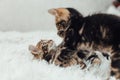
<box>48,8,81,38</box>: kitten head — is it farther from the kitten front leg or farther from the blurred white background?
the blurred white background

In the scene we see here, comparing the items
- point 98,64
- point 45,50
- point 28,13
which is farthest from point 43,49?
point 28,13

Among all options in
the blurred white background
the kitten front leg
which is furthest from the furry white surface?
the blurred white background

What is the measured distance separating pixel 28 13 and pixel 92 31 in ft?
1.77

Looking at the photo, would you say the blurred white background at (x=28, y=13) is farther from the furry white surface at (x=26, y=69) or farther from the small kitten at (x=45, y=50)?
the small kitten at (x=45, y=50)

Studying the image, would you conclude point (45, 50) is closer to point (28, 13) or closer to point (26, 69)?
point (26, 69)

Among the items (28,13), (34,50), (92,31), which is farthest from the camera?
(28,13)

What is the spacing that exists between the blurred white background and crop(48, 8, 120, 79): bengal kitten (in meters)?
0.45

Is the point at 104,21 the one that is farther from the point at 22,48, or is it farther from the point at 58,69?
the point at 22,48

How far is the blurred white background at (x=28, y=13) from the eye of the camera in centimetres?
134

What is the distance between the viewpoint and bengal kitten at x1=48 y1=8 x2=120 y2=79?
2.69 feet

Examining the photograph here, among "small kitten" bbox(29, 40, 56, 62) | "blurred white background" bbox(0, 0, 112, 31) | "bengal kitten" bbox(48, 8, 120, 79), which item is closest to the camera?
"bengal kitten" bbox(48, 8, 120, 79)

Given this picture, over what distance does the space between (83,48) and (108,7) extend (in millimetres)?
562

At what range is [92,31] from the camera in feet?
2.77

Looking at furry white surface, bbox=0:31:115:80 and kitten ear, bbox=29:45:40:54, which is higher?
kitten ear, bbox=29:45:40:54
